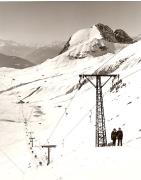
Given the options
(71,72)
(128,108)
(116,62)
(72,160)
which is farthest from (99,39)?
(72,160)

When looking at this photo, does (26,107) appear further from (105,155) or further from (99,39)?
(99,39)

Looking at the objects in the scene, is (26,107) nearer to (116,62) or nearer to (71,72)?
(116,62)

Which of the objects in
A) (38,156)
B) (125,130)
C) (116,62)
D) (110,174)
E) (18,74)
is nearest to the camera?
(110,174)

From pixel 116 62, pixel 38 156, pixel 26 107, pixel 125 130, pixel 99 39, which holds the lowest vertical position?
pixel 38 156

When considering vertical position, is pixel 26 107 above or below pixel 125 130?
above

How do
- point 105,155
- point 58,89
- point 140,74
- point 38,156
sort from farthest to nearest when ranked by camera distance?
point 58,89 < point 140,74 < point 38,156 < point 105,155

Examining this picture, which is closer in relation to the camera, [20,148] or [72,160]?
[72,160]
